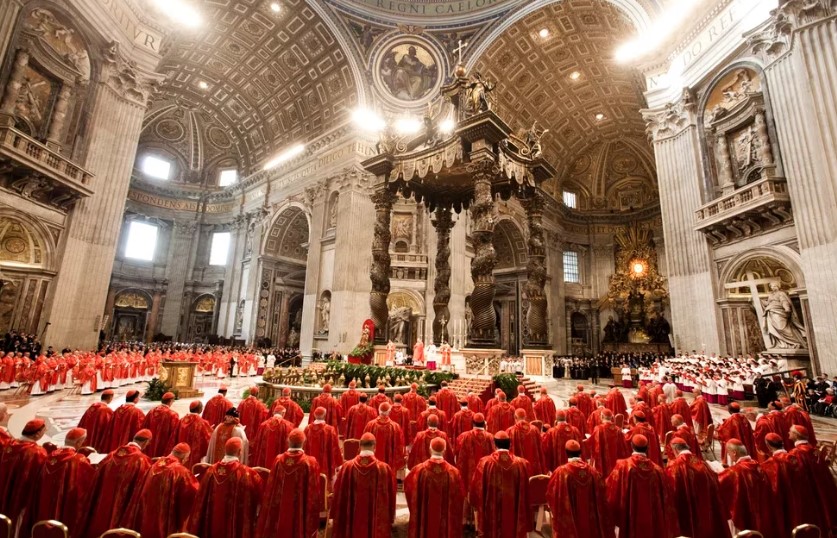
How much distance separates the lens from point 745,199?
10.9 m

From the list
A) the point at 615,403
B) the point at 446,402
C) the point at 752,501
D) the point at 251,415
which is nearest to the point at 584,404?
the point at 615,403

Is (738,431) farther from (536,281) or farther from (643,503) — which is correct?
(536,281)

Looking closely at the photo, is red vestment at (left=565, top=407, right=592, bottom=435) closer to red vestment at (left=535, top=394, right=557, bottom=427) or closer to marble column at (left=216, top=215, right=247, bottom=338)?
red vestment at (left=535, top=394, right=557, bottom=427)

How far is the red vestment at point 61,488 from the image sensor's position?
2.65 meters

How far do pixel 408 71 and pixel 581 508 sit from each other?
2055 cm

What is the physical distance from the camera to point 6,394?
27.9ft

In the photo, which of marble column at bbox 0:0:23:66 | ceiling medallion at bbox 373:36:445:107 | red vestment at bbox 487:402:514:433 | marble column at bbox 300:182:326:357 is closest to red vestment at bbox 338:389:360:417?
red vestment at bbox 487:402:514:433

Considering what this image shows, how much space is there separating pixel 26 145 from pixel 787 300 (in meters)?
19.9

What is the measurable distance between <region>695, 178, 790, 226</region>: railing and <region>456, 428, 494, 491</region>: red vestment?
10.9 m

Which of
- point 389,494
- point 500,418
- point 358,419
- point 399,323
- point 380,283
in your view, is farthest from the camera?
point 399,323

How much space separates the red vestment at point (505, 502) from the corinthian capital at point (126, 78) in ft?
52.5

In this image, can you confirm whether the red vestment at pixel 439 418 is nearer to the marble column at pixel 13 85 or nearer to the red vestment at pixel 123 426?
the red vestment at pixel 123 426

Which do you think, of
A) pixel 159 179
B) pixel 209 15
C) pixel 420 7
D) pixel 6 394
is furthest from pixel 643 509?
pixel 159 179

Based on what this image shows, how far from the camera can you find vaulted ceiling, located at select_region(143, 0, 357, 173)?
18.3 metres
